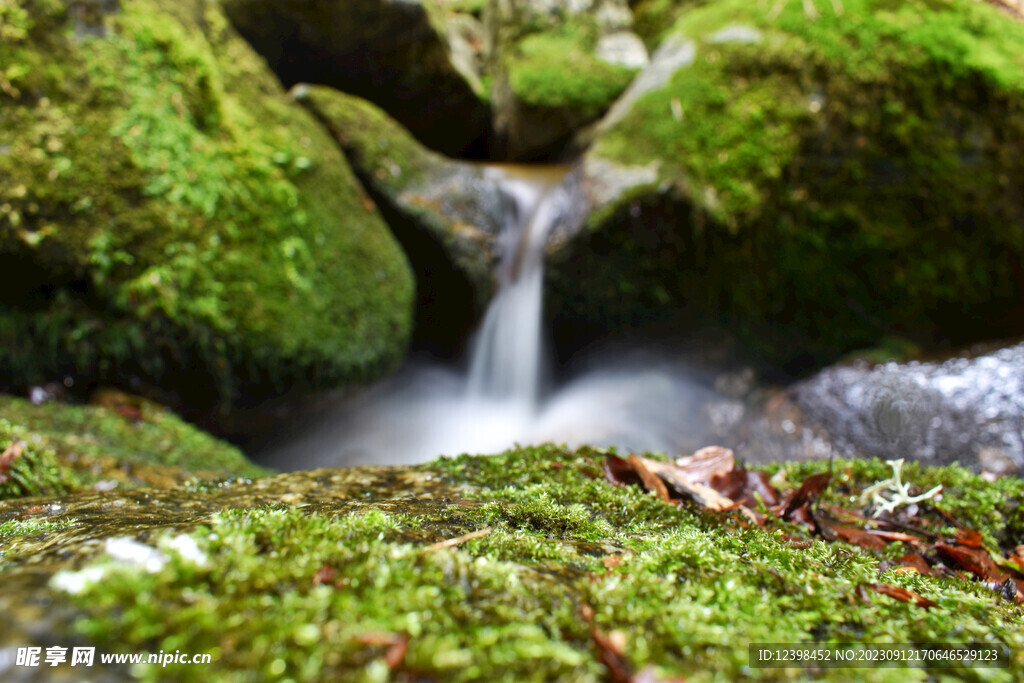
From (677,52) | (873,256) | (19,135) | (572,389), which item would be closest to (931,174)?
(873,256)

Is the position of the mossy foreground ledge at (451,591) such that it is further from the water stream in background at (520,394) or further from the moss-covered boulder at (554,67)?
the moss-covered boulder at (554,67)

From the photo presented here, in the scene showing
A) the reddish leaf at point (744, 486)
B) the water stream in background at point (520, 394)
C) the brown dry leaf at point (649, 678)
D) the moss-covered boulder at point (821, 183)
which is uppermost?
the moss-covered boulder at point (821, 183)

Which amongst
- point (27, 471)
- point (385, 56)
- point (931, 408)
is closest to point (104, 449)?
point (27, 471)

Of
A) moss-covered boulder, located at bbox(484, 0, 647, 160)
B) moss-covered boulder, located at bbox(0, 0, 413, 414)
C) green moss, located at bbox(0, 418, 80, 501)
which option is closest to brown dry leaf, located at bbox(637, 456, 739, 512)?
green moss, located at bbox(0, 418, 80, 501)

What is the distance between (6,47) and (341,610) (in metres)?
4.92

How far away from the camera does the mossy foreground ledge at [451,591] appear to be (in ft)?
2.07

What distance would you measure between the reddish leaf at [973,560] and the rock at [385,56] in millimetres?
Answer: 8023

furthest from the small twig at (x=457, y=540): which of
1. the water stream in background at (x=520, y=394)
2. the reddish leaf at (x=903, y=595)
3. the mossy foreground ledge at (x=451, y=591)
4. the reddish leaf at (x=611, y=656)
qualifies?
the water stream in background at (x=520, y=394)

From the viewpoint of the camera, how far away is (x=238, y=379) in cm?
414

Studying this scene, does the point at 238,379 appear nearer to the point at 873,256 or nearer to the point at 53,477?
the point at 53,477

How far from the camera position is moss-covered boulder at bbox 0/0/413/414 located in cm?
346

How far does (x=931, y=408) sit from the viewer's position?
531 centimetres

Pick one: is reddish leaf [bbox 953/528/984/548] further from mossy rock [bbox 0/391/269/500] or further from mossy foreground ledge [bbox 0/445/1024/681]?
mossy rock [bbox 0/391/269/500]

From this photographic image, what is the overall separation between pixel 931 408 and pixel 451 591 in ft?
20.9
